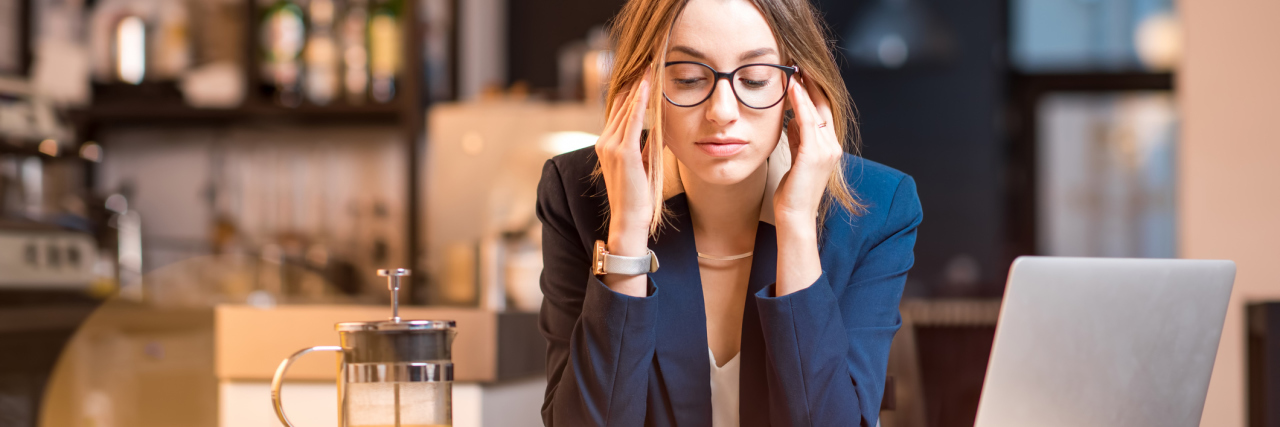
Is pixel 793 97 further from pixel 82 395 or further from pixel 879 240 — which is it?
pixel 82 395

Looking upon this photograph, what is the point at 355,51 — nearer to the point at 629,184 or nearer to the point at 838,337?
the point at 629,184

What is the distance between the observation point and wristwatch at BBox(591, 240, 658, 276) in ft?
3.35

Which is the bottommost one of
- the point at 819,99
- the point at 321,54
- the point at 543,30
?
the point at 819,99

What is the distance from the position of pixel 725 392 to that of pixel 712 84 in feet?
1.21

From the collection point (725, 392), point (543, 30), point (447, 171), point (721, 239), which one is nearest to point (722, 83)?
point (721, 239)

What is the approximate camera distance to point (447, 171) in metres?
2.75

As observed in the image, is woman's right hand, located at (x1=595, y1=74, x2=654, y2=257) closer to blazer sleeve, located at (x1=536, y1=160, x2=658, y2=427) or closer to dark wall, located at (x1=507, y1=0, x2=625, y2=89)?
blazer sleeve, located at (x1=536, y1=160, x2=658, y2=427)

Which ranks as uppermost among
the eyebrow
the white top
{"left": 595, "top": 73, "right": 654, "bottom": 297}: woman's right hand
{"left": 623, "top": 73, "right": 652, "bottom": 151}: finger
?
the eyebrow

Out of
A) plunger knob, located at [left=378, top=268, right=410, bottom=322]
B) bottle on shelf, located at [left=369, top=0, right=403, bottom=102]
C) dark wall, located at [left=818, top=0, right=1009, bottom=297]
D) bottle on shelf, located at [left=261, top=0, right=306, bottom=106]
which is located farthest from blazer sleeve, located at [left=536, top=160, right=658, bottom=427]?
dark wall, located at [left=818, top=0, right=1009, bottom=297]

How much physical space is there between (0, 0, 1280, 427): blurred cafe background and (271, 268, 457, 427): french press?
1.25ft

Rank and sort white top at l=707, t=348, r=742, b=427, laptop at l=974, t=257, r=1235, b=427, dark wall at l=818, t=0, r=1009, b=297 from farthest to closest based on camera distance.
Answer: dark wall at l=818, t=0, r=1009, b=297 → white top at l=707, t=348, r=742, b=427 → laptop at l=974, t=257, r=1235, b=427

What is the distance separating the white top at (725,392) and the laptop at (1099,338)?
28cm

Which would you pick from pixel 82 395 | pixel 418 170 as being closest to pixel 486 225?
pixel 418 170

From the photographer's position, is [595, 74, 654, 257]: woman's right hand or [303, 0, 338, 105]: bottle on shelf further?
[303, 0, 338, 105]: bottle on shelf
